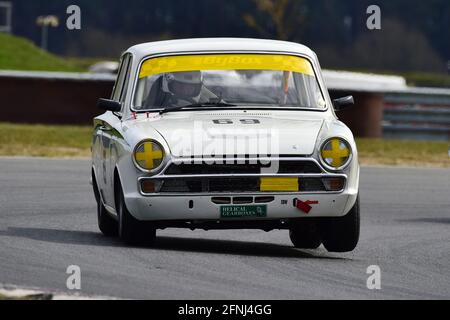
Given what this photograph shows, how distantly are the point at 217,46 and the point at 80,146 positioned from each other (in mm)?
12554

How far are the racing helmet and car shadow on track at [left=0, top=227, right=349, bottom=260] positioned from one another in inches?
42.7

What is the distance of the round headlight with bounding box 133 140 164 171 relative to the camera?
9172 mm

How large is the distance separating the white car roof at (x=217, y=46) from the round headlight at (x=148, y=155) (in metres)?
1.38

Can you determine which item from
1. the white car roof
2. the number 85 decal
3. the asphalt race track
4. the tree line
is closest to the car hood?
the number 85 decal

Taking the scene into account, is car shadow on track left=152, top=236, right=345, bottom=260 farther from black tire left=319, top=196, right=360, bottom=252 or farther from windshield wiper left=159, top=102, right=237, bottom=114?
windshield wiper left=159, top=102, right=237, bottom=114

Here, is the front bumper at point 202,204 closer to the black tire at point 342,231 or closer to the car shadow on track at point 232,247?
the black tire at point 342,231

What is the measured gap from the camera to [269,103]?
1020cm

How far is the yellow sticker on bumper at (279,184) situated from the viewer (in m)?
9.14

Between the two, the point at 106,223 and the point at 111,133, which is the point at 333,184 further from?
the point at 106,223

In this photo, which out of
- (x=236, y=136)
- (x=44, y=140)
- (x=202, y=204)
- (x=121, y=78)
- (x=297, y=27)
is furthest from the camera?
(x=297, y=27)

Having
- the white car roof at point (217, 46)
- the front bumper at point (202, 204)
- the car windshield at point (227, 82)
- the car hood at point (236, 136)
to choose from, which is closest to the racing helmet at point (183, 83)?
the car windshield at point (227, 82)

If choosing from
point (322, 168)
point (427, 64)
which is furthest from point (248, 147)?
point (427, 64)

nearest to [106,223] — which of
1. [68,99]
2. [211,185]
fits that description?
[211,185]

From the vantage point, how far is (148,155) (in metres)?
9.21
